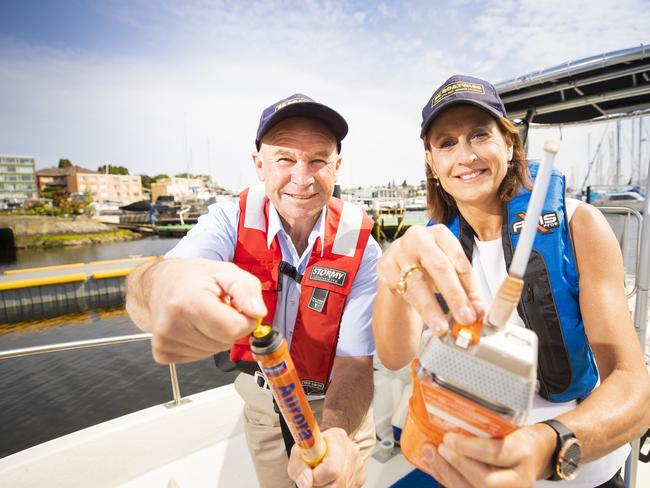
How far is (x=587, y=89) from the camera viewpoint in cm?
370

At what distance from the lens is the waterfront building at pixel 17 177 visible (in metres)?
97.4

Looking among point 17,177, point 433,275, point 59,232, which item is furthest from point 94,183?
point 433,275

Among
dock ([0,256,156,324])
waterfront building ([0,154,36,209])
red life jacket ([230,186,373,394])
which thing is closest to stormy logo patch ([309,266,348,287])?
red life jacket ([230,186,373,394])

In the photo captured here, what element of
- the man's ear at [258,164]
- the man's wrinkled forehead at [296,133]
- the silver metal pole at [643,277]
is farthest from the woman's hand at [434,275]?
the silver metal pole at [643,277]

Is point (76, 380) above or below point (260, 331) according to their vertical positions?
below

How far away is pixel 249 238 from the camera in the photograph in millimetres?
2033

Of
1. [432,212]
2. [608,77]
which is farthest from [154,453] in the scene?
[608,77]

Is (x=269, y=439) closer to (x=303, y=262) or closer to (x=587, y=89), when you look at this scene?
(x=303, y=262)

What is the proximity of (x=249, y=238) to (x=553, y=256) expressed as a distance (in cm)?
161

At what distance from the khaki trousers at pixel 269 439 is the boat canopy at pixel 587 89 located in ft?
12.0

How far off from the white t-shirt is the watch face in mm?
570

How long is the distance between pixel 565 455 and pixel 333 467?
75cm

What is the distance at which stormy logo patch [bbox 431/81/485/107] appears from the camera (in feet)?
5.47

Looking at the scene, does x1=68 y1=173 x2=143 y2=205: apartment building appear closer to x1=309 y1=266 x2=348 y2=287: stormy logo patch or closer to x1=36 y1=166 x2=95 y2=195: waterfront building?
x1=36 y1=166 x2=95 y2=195: waterfront building
